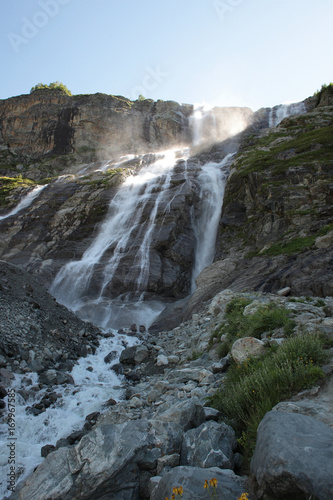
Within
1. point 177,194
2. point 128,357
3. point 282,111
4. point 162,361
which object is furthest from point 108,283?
point 282,111

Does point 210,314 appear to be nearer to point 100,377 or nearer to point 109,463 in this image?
point 100,377

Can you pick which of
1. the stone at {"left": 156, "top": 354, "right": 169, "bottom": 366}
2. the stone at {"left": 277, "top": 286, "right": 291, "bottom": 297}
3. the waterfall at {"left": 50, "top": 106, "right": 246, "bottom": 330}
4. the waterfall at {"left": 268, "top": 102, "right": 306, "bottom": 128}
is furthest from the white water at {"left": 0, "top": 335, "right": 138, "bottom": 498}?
the waterfall at {"left": 268, "top": 102, "right": 306, "bottom": 128}

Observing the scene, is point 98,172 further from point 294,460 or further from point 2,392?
point 294,460

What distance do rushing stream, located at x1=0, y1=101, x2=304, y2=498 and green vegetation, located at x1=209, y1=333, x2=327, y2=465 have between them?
4.25 m

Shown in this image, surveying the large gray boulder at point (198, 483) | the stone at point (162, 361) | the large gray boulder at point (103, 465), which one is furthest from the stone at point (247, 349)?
the stone at point (162, 361)

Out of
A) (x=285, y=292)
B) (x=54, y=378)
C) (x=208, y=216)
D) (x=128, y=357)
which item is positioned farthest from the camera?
(x=208, y=216)

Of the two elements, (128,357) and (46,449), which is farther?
(128,357)

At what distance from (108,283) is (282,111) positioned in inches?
Result: 2102

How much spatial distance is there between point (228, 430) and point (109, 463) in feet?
5.18

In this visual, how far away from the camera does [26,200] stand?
3738 centimetres

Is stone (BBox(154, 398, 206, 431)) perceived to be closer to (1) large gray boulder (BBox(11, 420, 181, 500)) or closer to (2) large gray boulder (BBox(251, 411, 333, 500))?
(1) large gray boulder (BBox(11, 420, 181, 500))

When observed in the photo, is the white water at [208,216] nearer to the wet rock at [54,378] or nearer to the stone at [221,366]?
the wet rock at [54,378]

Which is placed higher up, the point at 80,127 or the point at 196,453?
the point at 80,127

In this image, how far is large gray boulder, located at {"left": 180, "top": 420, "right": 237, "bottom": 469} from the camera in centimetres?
326
